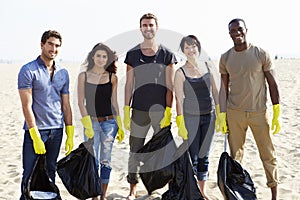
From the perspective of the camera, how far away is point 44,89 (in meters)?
2.75

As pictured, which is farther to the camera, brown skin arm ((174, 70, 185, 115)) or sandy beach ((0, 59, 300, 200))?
sandy beach ((0, 59, 300, 200))

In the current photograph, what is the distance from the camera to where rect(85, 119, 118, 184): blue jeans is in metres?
3.23

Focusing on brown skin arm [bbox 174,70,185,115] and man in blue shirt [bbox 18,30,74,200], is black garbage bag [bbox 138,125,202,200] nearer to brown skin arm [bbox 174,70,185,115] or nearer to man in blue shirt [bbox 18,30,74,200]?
brown skin arm [bbox 174,70,185,115]

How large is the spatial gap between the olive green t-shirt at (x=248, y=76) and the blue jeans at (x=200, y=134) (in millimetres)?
344

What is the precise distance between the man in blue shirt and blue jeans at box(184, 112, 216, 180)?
130 cm

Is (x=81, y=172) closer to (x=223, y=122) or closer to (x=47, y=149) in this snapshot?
(x=47, y=149)

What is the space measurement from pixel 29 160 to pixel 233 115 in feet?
6.88

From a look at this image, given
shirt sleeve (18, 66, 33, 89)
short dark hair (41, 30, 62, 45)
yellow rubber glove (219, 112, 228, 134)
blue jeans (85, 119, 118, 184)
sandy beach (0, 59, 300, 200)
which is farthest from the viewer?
sandy beach (0, 59, 300, 200)

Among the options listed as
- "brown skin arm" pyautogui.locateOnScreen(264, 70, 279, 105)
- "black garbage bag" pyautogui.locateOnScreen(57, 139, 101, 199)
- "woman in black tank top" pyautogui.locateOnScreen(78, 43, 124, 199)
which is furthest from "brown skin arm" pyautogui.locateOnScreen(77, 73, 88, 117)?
"brown skin arm" pyautogui.locateOnScreen(264, 70, 279, 105)

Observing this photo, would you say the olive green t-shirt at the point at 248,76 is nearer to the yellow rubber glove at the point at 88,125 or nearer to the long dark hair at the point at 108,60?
the long dark hair at the point at 108,60

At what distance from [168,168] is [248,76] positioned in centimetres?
126

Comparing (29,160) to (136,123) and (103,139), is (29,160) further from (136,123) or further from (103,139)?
(136,123)

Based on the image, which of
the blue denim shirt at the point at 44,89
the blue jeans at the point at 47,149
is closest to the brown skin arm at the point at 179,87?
the blue denim shirt at the point at 44,89

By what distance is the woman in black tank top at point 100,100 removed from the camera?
10.4ft
